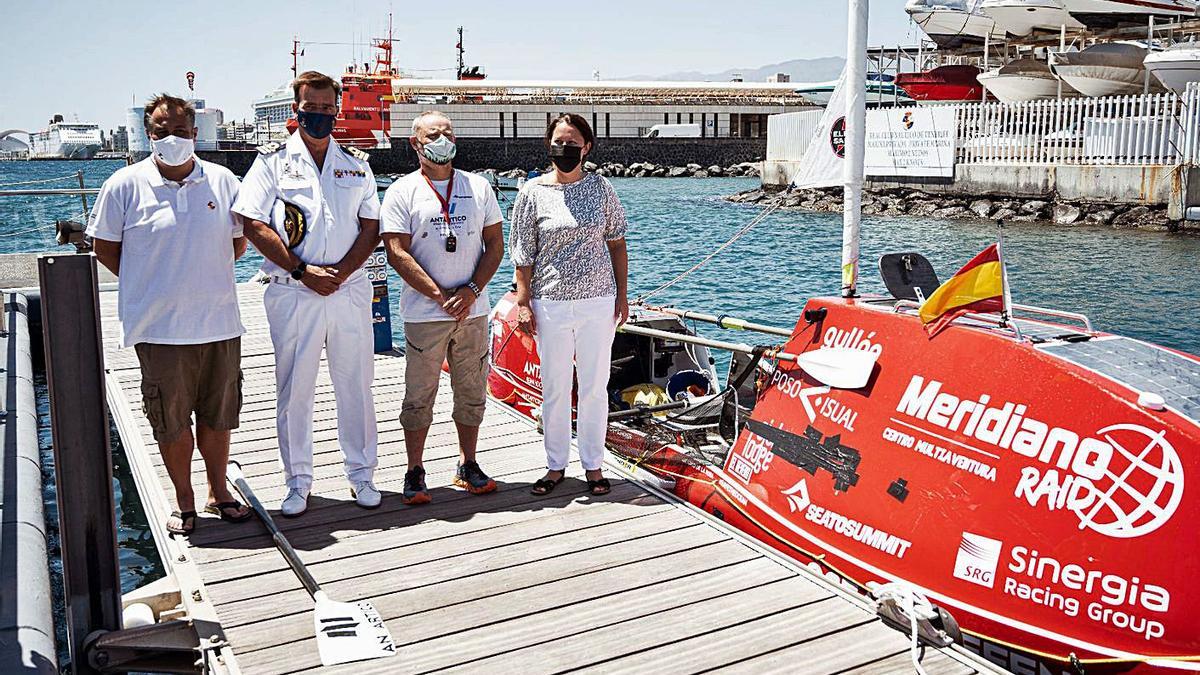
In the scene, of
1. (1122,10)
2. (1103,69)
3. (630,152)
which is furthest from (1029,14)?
(630,152)

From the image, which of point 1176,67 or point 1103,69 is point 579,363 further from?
point 1103,69

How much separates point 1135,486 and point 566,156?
2795 millimetres

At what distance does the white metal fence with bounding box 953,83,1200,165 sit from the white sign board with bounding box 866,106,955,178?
0.45 metres

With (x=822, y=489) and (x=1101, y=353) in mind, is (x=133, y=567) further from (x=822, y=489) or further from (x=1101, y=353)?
(x=1101, y=353)

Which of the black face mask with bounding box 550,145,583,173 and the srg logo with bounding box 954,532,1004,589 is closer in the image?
the srg logo with bounding box 954,532,1004,589

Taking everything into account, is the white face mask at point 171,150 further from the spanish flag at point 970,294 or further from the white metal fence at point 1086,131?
the white metal fence at point 1086,131

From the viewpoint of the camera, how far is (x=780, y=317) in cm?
1653

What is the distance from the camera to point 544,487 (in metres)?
5.66

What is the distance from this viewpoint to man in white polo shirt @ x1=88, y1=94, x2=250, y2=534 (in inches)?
177

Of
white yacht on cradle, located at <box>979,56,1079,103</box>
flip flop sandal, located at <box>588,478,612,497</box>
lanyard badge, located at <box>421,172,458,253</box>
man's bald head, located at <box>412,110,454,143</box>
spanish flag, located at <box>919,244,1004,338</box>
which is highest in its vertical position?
white yacht on cradle, located at <box>979,56,1079,103</box>

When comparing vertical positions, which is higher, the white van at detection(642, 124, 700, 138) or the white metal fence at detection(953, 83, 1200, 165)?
the white van at detection(642, 124, 700, 138)

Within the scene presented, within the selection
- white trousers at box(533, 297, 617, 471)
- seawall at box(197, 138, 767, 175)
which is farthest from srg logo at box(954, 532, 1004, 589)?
seawall at box(197, 138, 767, 175)

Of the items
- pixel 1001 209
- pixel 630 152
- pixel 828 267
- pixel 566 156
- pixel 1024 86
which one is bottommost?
pixel 828 267

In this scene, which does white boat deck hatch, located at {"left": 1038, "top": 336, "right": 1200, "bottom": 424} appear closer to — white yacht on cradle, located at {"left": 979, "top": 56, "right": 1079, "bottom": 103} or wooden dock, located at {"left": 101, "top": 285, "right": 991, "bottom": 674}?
wooden dock, located at {"left": 101, "top": 285, "right": 991, "bottom": 674}
